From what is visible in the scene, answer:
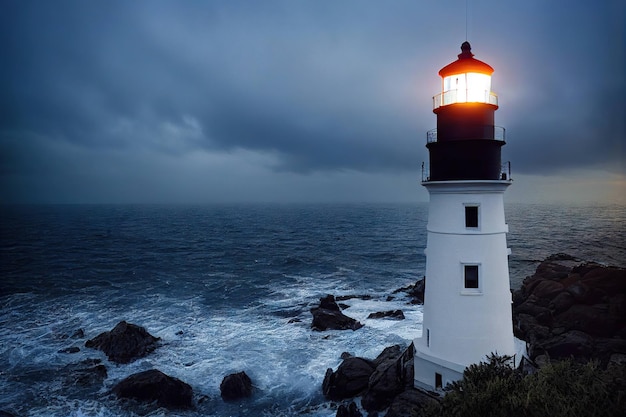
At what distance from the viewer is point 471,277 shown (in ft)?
38.0

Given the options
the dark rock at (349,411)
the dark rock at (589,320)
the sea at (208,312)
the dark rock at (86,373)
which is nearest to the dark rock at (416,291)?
the sea at (208,312)

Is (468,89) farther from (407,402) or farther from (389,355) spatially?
(389,355)

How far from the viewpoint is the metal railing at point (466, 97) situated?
11.4 m

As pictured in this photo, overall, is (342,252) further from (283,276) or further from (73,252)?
(73,252)

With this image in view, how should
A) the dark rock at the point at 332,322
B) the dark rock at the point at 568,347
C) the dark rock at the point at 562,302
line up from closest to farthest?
the dark rock at the point at 568,347 → the dark rock at the point at 562,302 → the dark rock at the point at 332,322

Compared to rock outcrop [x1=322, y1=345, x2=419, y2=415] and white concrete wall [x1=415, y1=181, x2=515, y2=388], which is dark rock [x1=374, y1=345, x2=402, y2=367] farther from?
white concrete wall [x1=415, y1=181, x2=515, y2=388]

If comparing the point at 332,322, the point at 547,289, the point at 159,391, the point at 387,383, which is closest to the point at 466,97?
the point at 387,383

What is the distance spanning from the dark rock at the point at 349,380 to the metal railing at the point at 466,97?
32.3 feet

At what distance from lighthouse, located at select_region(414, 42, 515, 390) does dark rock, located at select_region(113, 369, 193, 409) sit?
9.62 meters

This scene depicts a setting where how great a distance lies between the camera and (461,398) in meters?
8.07

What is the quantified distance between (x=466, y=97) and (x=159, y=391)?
14.8m

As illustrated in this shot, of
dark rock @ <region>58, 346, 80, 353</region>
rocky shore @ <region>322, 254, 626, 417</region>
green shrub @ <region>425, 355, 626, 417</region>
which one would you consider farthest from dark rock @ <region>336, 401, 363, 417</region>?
dark rock @ <region>58, 346, 80, 353</region>

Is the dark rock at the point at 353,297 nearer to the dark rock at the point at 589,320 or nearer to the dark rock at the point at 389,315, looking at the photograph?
the dark rock at the point at 389,315

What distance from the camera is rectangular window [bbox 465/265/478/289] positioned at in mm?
11541
